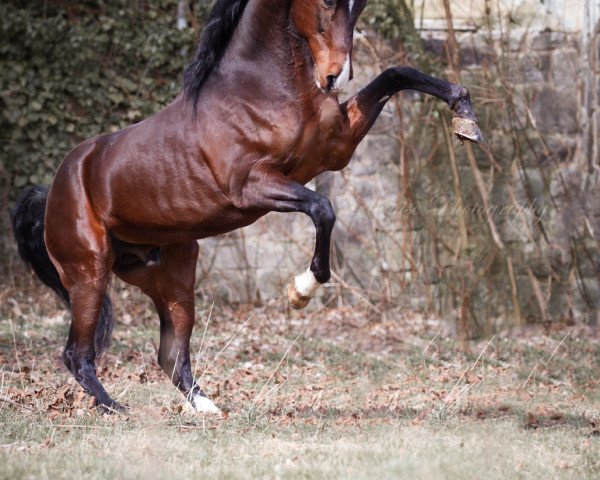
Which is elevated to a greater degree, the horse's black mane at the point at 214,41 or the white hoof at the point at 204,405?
the horse's black mane at the point at 214,41

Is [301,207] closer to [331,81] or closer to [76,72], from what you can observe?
[331,81]

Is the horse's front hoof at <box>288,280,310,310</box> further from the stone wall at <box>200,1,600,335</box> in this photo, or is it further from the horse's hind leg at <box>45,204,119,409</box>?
the stone wall at <box>200,1,600,335</box>

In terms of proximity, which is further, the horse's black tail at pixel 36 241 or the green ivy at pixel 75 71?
the green ivy at pixel 75 71

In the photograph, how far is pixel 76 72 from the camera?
1058cm

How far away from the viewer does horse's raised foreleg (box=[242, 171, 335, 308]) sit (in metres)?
4.30

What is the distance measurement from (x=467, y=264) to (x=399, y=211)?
1185mm

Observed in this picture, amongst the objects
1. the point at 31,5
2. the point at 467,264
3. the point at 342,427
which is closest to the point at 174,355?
the point at 342,427

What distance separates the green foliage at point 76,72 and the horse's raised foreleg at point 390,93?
6259 mm

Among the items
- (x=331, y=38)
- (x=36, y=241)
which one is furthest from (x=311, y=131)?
(x=36, y=241)

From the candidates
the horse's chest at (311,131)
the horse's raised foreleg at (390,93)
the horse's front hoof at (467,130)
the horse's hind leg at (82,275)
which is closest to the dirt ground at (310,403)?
the horse's hind leg at (82,275)

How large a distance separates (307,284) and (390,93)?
43.3 inches

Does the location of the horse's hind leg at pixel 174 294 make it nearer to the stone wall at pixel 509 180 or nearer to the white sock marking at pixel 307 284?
the white sock marking at pixel 307 284

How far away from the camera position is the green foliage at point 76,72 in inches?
410

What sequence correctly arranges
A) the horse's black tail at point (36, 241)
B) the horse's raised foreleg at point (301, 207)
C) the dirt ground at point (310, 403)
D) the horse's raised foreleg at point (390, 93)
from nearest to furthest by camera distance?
the dirt ground at point (310, 403) → the horse's raised foreleg at point (301, 207) → the horse's raised foreleg at point (390, 93) → the horse's black tail at point (36, 241)
